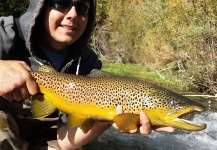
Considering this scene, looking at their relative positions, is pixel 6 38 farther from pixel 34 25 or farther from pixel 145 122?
pixel 145 122

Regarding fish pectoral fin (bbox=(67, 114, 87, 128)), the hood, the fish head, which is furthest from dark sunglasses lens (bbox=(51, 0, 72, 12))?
the fish head

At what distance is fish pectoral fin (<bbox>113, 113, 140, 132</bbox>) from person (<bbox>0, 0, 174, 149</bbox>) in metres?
0.50

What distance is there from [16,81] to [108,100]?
1.90 ft

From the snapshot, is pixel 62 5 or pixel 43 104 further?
pixel 62 5

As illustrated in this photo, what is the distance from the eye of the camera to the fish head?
2.18 meters

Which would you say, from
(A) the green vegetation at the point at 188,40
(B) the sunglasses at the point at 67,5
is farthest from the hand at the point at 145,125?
(A) the green vegetation at the point at 188,40

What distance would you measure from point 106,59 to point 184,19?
8.80m

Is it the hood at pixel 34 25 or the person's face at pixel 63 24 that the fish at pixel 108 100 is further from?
the hood at pixel 34 25

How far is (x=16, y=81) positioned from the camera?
7.67 feet

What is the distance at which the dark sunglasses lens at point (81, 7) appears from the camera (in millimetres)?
2865

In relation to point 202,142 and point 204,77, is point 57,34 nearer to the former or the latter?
point 202,142

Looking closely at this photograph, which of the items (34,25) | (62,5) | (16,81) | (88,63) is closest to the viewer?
(16,81)

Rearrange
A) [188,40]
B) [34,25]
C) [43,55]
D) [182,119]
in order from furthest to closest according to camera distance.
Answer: [188,40], [43,55], [34,25], [182,119]

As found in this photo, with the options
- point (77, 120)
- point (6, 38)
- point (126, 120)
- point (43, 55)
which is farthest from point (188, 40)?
point (126, 120)
